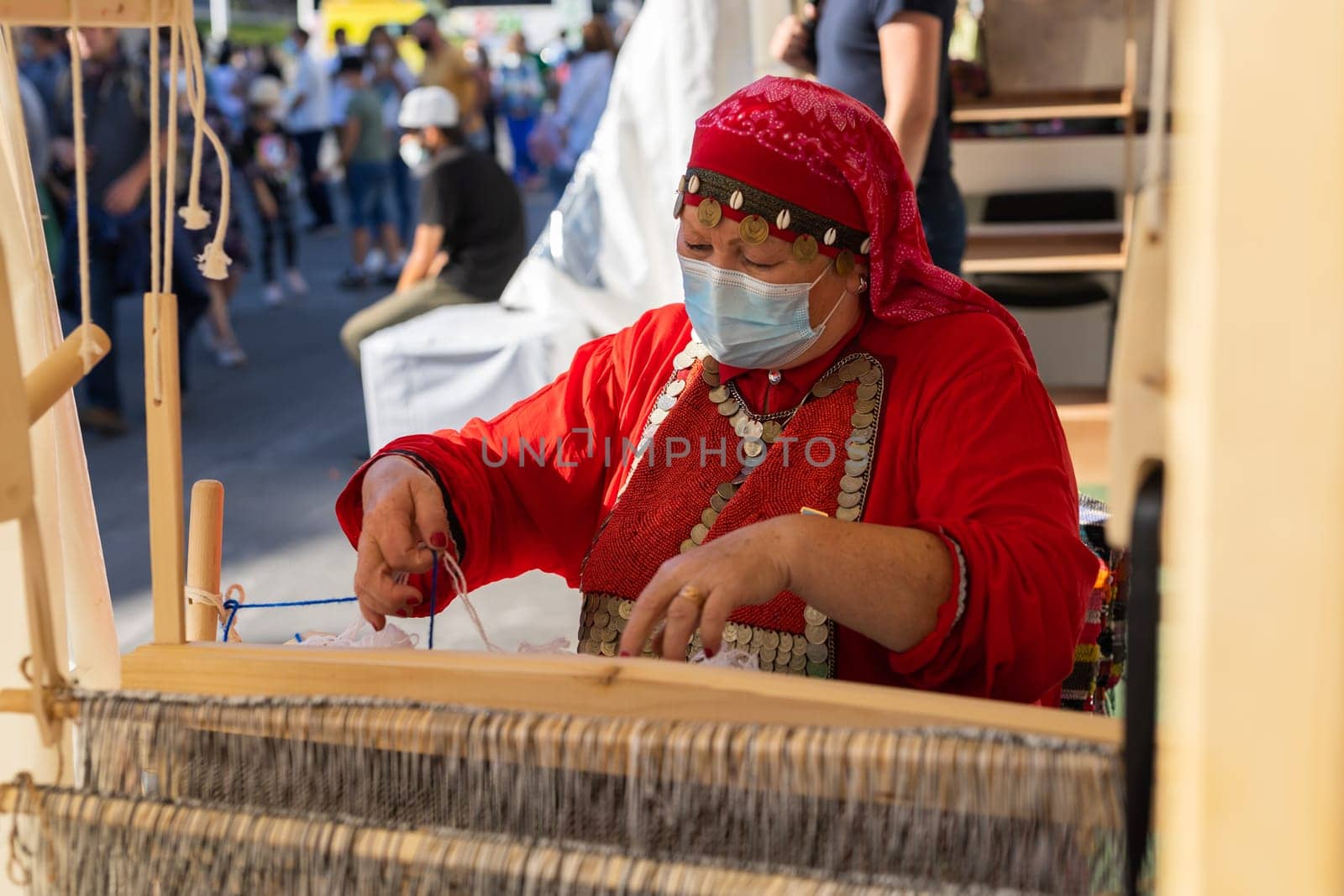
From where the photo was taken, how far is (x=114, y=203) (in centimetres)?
535

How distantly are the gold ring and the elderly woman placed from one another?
0.68ft

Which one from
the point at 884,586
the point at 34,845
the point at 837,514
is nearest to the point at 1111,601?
the point at 837,514

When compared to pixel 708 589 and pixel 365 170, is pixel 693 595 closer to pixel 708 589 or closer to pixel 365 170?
pixel 708 589

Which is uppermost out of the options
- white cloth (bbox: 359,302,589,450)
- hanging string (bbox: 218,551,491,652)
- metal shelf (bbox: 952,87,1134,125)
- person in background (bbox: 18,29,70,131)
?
person in background (bbox: 18,29,70,131)

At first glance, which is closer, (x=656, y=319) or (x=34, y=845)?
(x=34, y=845)

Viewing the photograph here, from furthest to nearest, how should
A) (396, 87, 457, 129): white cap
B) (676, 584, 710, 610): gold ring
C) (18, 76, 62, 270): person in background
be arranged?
(396, 87, 457, 129): white cap, (18, 76, 62, 270): person in background, (676, 584, 710, 610): gold ring

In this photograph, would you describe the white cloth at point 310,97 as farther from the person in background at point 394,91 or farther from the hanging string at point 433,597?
the hanging string at point 433,597

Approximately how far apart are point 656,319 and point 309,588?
90.1 inches

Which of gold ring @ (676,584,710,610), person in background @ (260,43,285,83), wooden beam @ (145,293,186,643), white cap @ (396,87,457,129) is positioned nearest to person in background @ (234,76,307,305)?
person in background @ (260,43,285,83)

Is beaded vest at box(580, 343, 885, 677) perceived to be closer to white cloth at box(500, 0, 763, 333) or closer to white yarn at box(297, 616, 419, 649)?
white yarn at box(297, 616, 419, 649)

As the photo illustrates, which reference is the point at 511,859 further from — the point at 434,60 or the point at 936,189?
the point at 434,60

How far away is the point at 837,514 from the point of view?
1438 millimetres

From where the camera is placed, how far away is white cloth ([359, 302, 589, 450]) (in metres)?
4.09

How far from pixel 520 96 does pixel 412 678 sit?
49.3ft
